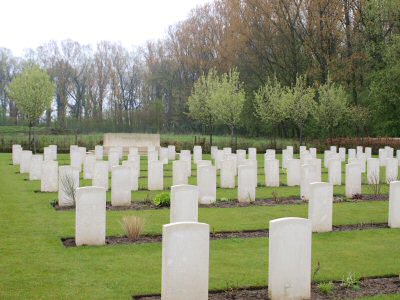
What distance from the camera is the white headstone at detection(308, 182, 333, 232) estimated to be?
36.7ft

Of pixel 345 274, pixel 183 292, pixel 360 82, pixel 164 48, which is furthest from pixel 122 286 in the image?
pixel 164 48

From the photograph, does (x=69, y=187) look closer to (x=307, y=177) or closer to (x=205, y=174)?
(x=205, y=174)

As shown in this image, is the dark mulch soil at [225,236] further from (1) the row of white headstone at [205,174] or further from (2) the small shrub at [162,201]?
(1) the row of white headstone at [205,174]

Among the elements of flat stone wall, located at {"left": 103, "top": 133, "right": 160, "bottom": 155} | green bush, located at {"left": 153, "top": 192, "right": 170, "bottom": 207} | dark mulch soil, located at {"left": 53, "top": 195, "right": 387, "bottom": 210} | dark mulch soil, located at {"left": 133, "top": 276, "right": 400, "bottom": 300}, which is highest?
flat stone wall, located at {"left": 103, "top": 133, "right": 160, "bottom": 155}

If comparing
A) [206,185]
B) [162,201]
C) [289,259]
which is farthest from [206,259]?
[206,185]

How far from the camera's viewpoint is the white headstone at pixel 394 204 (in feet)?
38.9

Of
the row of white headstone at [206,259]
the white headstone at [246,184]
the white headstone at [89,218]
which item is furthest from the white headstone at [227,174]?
the row of white headstone at [206,259]

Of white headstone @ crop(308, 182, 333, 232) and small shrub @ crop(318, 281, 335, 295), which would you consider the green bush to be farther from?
small shrub @ crop(318, 281, 335, 295)

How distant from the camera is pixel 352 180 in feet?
53.5

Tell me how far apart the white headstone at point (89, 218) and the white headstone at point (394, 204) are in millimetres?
5875

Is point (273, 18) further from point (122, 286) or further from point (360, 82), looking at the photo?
point (122, 286)

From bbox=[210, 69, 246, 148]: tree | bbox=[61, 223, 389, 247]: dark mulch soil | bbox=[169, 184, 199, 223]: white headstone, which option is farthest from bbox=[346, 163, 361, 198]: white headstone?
bbox=[210, 69, 246, 148]: tree

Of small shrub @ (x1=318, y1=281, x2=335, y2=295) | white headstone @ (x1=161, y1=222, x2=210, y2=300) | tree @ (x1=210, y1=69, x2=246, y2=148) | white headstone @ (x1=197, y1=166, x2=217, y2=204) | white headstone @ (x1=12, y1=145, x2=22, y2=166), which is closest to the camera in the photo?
white headstone @ (x1=161, y1=222, x2=210, y2=300)

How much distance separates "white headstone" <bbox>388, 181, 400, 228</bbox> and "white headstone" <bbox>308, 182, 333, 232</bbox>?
146 cm
